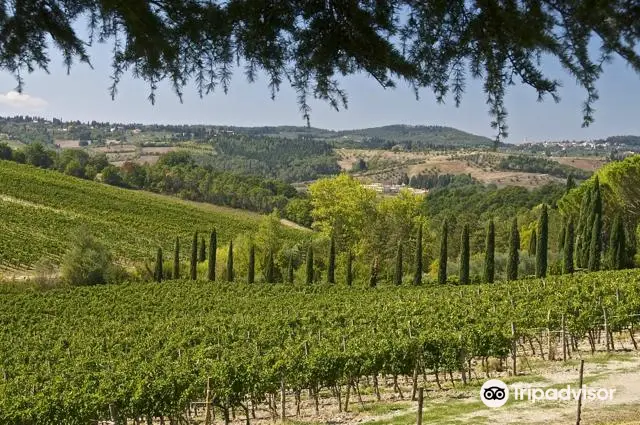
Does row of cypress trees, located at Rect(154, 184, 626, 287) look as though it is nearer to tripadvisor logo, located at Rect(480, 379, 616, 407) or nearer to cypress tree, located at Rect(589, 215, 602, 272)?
cypress tree, located at Rect(589, 215, 602, 272)

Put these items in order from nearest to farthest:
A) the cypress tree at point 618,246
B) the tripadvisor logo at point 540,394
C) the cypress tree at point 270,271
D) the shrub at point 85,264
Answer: the tripadvisor logo at point 540,394 < the cypress tree at point 618,246 < the shrub at point 85,264 < the cypress tree at point 270,271

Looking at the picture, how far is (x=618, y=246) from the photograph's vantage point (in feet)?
130

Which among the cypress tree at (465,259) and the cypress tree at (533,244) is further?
the cypress tree at (533,244)

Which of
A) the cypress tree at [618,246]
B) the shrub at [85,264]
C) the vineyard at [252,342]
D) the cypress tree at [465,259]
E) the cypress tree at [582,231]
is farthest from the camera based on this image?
the shrub at [85,264]

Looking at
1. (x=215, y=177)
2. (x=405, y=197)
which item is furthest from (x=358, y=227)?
(x=215, y=177)

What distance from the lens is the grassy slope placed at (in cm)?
5419

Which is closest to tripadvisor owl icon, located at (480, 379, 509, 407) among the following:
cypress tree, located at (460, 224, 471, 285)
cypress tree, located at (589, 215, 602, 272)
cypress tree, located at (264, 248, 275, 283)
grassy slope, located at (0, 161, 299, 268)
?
cypress tree, located at (460, 224, 471, 285)

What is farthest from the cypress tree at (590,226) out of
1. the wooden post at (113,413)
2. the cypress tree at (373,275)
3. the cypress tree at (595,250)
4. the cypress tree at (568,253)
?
the wooden post at (113,413)

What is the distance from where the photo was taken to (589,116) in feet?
11.3

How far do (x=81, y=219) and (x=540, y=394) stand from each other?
61557 mm

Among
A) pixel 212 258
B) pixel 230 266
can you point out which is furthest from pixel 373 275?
pixel 212 258

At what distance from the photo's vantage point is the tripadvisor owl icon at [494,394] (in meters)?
12.5

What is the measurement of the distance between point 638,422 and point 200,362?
396 inches

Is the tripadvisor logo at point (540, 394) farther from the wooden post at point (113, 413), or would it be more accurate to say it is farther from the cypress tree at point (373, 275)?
the cypress tree at point (373, 275)
